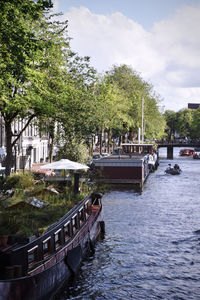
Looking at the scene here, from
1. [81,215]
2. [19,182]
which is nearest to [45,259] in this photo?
[81,215]

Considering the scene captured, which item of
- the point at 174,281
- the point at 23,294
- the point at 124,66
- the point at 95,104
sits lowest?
the point at 174,281

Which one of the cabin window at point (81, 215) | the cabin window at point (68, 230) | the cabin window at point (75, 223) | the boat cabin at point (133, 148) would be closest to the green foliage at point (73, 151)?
the cabin window at point (81, 215)

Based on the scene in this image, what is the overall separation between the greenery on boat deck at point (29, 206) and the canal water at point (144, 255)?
9.34 feet

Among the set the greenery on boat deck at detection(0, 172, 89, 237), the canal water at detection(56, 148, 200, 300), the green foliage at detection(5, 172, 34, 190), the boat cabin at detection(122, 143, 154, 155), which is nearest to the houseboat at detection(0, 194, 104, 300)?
the greenery on boat deck at detection(0, 172, 89, 237)

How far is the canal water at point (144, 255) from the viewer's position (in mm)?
18031

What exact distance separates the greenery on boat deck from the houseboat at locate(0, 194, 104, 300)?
740mm

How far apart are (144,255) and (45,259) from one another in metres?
9.20

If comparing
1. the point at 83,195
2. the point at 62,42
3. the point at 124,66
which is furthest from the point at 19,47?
the point at 124,66

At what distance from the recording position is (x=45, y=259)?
48.4 ft

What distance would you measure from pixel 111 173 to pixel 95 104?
12889 mm

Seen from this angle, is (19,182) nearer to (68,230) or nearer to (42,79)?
(42,79)

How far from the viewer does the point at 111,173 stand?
168ft

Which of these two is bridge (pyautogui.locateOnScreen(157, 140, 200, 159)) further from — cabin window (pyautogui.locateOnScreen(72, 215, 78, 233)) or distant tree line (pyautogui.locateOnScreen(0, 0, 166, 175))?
cabin window (pyautogui.locateOnScreen(72, 215, 78, 233))

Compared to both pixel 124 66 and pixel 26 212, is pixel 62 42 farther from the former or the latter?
pixel 124 66
